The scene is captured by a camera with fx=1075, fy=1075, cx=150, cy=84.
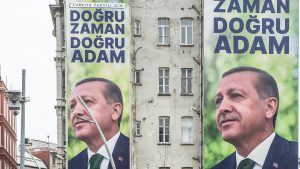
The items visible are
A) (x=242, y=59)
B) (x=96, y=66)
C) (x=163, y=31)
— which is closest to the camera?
(x=96, y=66)

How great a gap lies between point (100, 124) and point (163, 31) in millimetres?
Result: 9201

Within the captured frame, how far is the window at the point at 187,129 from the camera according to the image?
8212 centimetres

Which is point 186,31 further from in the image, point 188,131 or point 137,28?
point 188,131

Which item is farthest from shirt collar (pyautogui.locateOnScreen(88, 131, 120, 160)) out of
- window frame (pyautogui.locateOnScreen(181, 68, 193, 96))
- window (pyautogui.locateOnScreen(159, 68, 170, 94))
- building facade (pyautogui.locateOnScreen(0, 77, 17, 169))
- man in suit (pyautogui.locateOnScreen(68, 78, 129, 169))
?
building facade (pyautogui.locateOnScreen(0, 77, 17, 169))

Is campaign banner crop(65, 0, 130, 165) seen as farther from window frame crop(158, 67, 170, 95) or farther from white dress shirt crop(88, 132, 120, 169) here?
window frame crop(158, 67, 170, 95)

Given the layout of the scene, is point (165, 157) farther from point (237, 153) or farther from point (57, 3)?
point (57, 3)

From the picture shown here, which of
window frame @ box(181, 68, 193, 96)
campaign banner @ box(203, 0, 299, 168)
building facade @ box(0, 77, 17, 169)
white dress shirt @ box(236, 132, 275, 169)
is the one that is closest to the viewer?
white dress shirt @ box(236, 132, 275, 169)

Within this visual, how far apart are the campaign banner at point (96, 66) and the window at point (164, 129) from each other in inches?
125

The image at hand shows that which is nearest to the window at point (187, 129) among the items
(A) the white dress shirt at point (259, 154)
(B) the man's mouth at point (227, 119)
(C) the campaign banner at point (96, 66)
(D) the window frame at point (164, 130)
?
(D) the window frame at point (164, 130)

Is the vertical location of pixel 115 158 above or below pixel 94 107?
below

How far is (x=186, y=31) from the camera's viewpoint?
272 ft

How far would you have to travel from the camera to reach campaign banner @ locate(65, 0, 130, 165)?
3130 inches

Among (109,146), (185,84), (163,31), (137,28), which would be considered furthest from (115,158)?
(163,31)

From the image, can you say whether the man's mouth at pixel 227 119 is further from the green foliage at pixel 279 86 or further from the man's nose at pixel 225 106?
the green foliage at pixel 279 86
